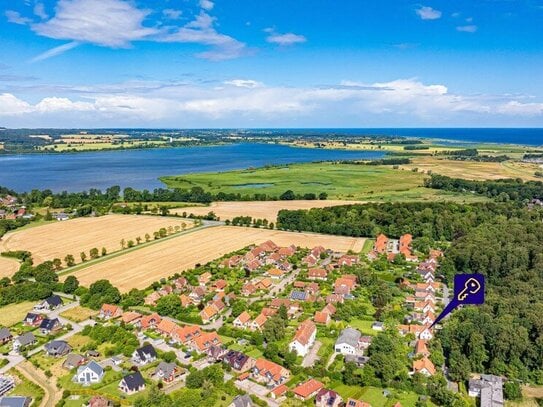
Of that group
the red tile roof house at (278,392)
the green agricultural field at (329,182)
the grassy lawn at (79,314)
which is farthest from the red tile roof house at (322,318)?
the green agricultural field at (329,182)

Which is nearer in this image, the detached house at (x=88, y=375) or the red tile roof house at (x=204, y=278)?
the detached house at (x=88, y=375)

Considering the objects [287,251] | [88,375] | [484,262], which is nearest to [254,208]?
[287,251]

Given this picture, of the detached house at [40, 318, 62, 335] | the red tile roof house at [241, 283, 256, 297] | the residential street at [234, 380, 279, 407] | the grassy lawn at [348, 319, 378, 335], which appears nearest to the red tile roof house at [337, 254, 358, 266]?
the red tile roof house at [241, 283, 256, 297]

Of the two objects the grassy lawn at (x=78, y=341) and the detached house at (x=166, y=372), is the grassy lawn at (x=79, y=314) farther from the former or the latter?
the detached house at (x=166, y=372)

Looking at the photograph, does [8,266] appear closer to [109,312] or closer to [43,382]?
[109,312]

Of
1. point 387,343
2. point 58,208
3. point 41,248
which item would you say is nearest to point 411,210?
point 387,343
